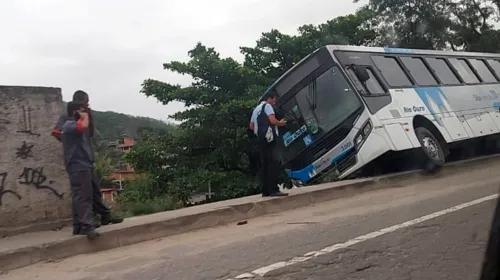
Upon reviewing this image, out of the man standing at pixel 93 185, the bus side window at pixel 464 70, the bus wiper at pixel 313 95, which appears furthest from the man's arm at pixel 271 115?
the bus side window at pixel 464 70

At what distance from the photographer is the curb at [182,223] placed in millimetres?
5809

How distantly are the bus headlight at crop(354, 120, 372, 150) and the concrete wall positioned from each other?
611 centimetres

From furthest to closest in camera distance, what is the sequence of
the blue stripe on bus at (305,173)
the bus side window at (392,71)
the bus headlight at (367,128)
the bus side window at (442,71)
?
the bus side window at (442,71) < the bus side window at (392,71) < the blue stripe on bus at (305,173) < the bus headlight at (367,128)

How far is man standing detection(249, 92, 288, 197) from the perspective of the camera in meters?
8.73

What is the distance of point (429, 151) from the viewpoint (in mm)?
12117

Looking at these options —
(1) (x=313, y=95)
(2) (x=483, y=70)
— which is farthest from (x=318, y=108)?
(2) (x=483, y=70)

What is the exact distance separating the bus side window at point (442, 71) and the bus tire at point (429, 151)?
223cm

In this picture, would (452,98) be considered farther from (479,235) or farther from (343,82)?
(479,235)

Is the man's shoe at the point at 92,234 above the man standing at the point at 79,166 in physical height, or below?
below

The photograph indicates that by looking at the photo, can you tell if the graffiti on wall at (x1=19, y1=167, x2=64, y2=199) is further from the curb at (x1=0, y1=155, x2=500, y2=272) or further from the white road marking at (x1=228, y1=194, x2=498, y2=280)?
the white road marking at (x1=228, y1=194, x2=498, y2=280)

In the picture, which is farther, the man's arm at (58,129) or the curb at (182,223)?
the man's arm at (58,129)

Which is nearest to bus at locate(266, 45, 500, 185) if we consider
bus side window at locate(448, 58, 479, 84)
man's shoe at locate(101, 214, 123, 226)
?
bus side window at locate(448, 58, 479, 84)

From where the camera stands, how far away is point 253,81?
1892 centimetres

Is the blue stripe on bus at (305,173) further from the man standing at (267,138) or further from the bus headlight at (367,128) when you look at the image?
the man standing at (267,138)
